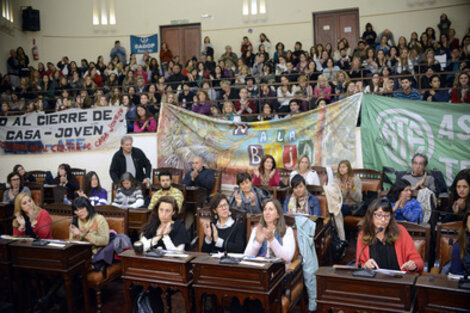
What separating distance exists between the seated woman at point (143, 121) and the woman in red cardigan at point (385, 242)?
517 centimetres

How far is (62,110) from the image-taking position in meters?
8.27

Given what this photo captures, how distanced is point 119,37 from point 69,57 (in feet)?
5.07

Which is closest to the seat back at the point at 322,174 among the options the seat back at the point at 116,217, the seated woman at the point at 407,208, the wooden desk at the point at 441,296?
the seated woman at the point at 407,208

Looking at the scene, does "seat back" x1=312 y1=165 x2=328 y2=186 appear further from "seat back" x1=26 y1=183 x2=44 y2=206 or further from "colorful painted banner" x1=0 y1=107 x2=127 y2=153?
"seat back" x1=26 y1=183 x2=44 y2=206

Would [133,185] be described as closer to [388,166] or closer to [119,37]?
[388,166]

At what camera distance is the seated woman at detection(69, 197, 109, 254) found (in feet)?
13.4

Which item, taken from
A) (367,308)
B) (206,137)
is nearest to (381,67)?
(206,137)

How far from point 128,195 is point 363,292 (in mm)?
3670

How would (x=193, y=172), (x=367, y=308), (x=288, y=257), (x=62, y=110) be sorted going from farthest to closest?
(x=62, y=110), (x=193, y=172), (x=288, y=257), (x=367, y=308)

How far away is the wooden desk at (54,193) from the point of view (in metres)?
6.46

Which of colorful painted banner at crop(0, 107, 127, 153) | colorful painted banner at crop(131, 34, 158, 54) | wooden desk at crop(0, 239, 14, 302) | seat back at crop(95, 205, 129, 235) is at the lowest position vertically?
wooden desk at crop(0, 239, 14, 302)

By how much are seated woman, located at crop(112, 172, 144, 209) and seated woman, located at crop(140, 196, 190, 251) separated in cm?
162

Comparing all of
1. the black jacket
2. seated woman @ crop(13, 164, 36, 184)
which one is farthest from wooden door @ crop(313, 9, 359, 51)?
seated woman @ crop(13, 164, 36, 184)

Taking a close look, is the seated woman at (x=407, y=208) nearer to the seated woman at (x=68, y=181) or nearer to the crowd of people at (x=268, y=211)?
the crowd of people at (x=268, y=211)
